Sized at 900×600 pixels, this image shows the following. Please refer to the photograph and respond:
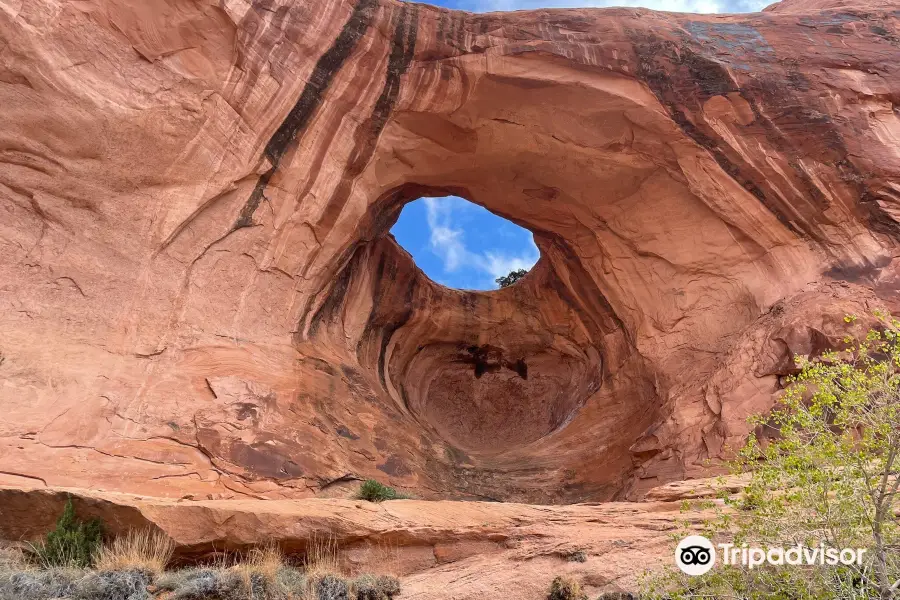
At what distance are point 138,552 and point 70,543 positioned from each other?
75 centimetres

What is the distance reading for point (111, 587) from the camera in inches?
213

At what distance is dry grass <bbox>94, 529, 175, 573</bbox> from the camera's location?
5871 millimetres

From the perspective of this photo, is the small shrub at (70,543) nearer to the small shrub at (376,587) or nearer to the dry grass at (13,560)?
the dry grass at (13,560)

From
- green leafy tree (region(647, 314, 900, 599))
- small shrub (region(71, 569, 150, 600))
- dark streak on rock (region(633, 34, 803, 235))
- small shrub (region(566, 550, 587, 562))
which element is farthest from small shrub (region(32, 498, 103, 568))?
dark streak on rock (region(633, 34, 803, 235))

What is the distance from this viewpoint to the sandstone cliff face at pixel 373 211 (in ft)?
30.9

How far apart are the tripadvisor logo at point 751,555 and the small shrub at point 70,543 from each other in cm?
574

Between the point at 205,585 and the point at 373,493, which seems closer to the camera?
the point at 205,585

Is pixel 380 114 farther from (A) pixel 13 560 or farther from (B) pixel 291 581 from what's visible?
(A) pixel 13 560

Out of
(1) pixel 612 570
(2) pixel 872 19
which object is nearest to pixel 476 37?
(2) pixel 872 19

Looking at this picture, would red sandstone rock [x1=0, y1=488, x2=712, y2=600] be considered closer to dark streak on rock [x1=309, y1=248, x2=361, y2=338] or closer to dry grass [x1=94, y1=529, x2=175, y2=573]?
dry grass [x1=94, y1=529, x2=175, y2=573]

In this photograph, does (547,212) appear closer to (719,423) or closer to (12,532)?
(719,423)

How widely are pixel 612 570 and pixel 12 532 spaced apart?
21.1ft

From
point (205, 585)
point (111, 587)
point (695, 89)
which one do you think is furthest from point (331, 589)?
point (695, 89)

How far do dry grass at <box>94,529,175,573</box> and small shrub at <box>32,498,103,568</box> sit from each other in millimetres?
136
